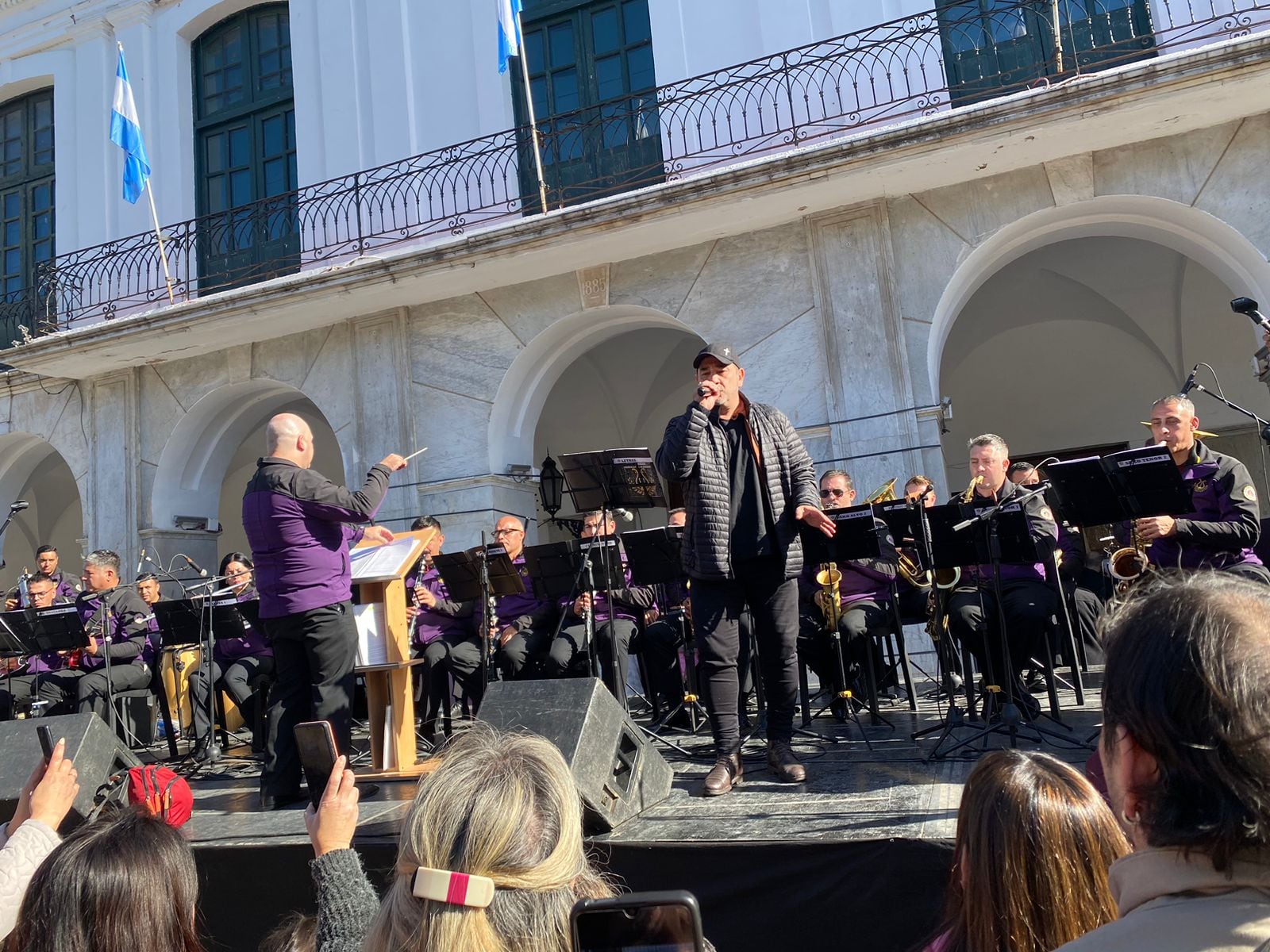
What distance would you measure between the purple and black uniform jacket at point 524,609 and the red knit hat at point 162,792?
3.17 meters

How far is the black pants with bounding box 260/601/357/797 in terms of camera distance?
5383 millimetres

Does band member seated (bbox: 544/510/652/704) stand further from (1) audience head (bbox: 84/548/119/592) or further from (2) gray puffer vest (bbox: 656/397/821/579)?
(1) audience head (bbox: 84/548/119/592)

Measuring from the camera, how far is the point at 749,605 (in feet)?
17.5

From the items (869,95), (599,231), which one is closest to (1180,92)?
(869,95)

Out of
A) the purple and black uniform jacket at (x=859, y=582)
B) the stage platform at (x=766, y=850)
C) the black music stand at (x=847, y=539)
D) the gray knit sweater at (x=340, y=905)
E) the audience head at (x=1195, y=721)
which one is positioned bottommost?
the stage platform at (x=766, y=850)

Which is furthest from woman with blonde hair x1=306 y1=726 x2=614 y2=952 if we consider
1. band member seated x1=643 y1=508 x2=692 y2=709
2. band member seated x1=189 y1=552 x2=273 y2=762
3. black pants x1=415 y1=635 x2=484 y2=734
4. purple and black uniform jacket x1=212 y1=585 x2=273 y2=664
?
purple and black uniform jacket x1=212 y1=585 x2=273 y2=664

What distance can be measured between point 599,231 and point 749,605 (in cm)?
615

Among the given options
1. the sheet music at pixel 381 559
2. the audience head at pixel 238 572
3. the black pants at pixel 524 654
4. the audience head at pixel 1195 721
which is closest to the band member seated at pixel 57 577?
the audience head at pixel 238 572

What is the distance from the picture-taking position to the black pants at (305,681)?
212 inches

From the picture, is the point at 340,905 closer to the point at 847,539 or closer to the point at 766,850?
the point at 766,850

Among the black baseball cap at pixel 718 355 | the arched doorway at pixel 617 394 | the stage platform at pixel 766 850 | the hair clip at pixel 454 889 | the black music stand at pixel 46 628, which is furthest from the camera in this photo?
the arched doorway at pixel 617 394

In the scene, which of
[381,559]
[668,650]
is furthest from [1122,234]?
[381,559]

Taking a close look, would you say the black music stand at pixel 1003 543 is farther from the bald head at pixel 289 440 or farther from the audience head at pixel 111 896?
the audience head at pixel 111 896

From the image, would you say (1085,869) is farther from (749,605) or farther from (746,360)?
(746,360)
